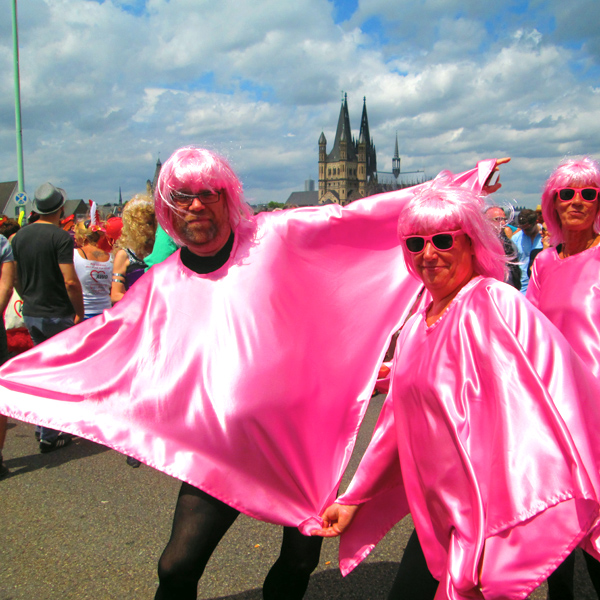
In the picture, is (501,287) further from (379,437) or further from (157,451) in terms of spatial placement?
(157,451)

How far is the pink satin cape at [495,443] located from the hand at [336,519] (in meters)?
0.30

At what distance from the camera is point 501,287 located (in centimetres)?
163

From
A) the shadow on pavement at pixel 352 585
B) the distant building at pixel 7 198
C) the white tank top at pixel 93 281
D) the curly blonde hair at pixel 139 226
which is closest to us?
the shadow on pavement at pixel 352 585

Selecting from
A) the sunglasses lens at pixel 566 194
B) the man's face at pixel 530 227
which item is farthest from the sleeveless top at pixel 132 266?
the man's face at pixel 530 227

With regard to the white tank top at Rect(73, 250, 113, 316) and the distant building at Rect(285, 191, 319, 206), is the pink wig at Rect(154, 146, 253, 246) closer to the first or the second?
the white tank top at Rect(73, 250, 113, 316)

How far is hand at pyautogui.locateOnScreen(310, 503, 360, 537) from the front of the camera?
2059 millimetres

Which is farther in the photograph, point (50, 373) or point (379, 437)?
point (50, 373)

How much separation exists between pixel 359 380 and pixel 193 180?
43.0 inches

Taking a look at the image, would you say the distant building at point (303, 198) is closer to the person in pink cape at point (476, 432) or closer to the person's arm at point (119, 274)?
the person's arm at point (119, 274)

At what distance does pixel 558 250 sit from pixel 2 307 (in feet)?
12.5

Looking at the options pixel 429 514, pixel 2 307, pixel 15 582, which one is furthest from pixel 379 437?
pixel 2 307

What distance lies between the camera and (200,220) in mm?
2232

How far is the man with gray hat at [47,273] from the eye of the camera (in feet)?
15.2


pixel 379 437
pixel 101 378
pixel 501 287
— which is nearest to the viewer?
pixel 501 287
